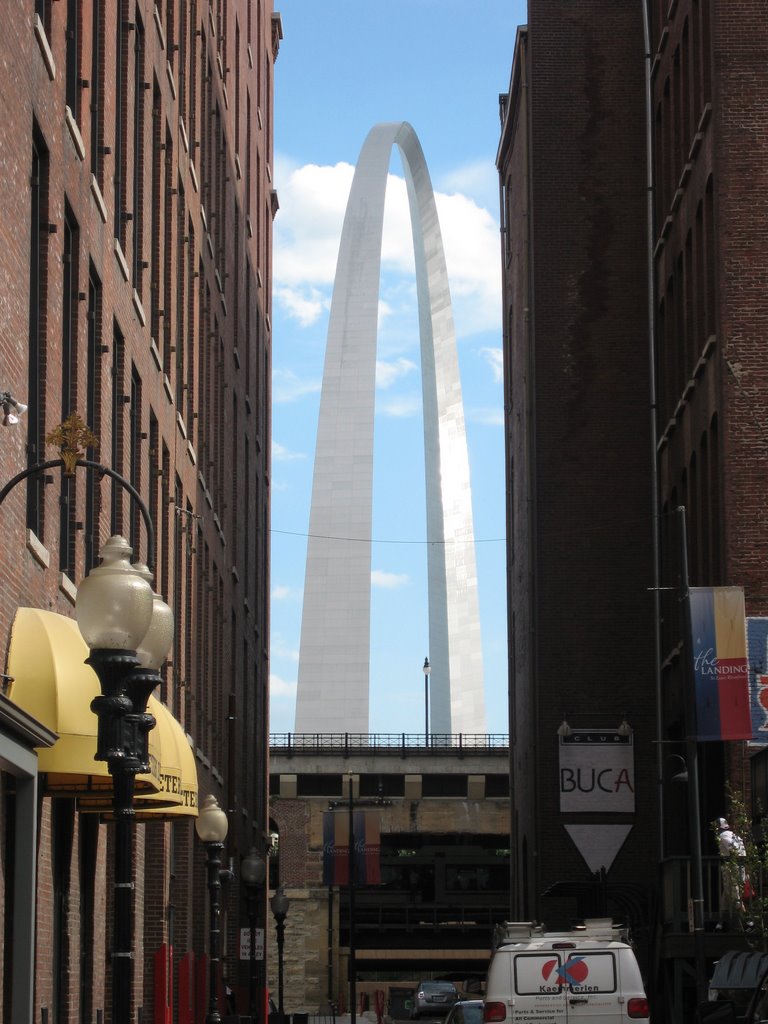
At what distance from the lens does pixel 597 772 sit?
4584cm

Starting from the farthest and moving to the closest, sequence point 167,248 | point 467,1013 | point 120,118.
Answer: point 167,248 → point 467,1013 → point 120,118

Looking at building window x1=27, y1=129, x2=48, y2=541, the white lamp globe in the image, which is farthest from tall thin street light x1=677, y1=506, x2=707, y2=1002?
the white lamp globe

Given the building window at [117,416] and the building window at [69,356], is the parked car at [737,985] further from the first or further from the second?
the building window at [117,416]

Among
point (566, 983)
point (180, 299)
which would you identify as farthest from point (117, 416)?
point (566, 983)

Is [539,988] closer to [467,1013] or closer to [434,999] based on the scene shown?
[467,1013]

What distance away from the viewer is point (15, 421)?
1527cm

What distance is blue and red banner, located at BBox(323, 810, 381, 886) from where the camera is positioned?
2397 inches

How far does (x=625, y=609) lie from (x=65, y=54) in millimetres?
28013

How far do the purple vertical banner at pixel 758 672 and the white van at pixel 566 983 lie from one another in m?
11.0

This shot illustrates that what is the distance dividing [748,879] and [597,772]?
737 inches

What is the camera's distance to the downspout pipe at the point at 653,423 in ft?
139

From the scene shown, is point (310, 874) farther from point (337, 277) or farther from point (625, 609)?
point (625, 609)

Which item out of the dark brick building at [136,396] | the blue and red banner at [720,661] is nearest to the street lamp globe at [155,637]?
the dark brick building at [136,396]

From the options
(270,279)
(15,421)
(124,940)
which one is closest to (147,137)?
(15,421)
